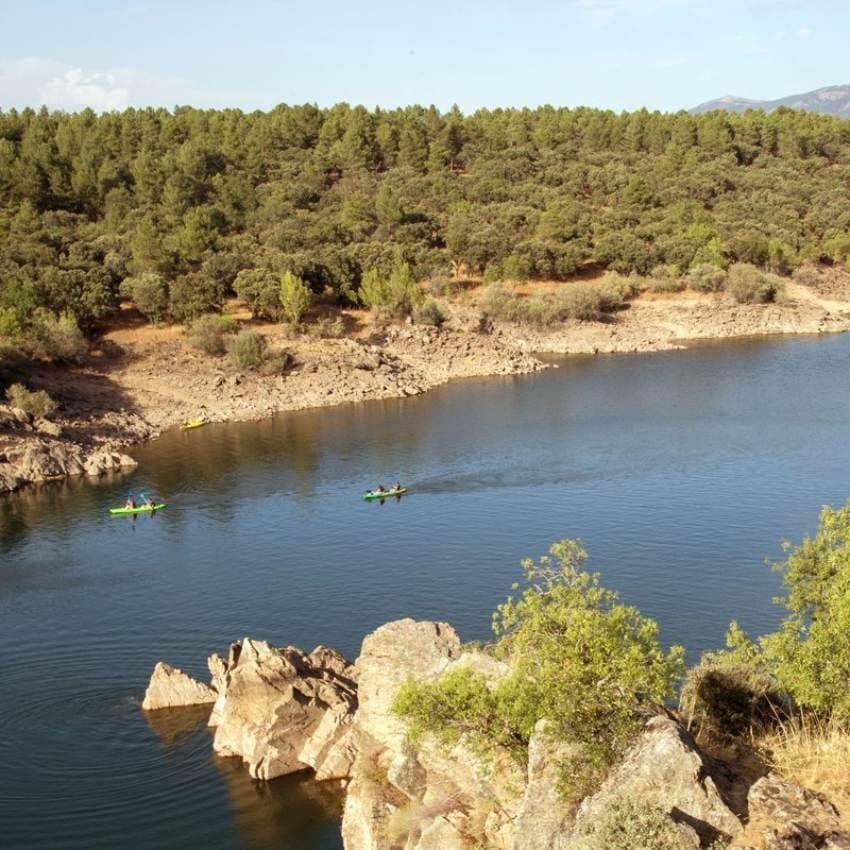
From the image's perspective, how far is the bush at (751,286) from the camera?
121 m

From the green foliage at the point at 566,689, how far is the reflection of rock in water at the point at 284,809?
9291 millimetres

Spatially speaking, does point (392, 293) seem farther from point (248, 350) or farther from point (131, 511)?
point (131, 511)

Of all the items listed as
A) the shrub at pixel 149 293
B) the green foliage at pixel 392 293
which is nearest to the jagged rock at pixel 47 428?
the shrub at pixel 149 293

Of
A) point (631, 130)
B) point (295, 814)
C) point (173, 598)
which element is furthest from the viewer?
point (631, 130)

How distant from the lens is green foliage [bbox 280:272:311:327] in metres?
102

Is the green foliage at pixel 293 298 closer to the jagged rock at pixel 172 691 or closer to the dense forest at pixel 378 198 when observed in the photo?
the dense forest at pixel 378 198

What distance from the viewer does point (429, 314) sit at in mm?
110000

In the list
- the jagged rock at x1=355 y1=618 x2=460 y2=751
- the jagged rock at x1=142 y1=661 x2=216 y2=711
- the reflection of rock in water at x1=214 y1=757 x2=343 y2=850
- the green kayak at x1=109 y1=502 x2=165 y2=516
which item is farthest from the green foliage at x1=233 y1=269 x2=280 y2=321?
the jagged rock at x1=355 y1=618 x2=460 y2=751

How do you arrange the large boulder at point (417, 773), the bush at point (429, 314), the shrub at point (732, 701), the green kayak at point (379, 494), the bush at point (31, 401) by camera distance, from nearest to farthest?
the large boulder at point (417, 773)
the shrub at point (732, 701)
the green kayak at point (379, 494)
the bush at point (31, 401)
the bush at point (429, 314)

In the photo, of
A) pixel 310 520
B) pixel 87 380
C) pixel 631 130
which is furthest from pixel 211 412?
pixel 631 130

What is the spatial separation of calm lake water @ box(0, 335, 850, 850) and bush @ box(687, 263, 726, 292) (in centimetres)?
3737

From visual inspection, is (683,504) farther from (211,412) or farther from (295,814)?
(211,412)

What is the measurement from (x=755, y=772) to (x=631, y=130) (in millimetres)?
161607

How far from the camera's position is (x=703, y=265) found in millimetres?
123688
